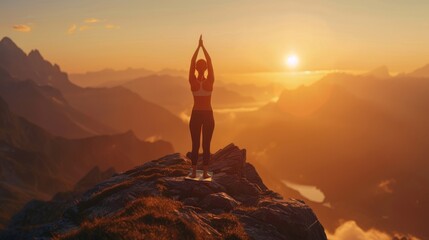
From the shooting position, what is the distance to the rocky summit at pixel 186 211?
13457 mm

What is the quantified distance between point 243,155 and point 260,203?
5832mm

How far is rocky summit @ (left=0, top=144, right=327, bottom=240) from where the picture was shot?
1346 centimetres

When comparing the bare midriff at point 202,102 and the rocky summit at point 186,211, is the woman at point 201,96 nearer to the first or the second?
the bare midriff at point 202,102

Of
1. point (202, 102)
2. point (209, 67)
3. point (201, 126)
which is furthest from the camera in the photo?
point (201, 126)

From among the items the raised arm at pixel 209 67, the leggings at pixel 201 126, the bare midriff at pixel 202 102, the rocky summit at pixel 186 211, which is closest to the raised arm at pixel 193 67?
the raised arm at pixel 209 67

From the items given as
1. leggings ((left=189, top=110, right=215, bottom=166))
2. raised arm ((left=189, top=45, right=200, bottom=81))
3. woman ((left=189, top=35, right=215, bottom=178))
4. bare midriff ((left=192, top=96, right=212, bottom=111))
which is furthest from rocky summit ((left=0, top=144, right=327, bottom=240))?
raised arm ((left=189, top=45, right=200, bottom=81))

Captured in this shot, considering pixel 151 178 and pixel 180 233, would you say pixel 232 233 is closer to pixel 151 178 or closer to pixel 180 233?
pixel 180 233

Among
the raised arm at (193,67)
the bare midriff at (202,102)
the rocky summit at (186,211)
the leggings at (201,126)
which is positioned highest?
the raised arm at (193,67)

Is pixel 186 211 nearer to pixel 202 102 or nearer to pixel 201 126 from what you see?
pixel 202 102

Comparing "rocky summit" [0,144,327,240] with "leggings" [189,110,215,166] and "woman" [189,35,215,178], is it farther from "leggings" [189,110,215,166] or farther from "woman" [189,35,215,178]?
"woman" [189,35,215,178]

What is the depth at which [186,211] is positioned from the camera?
16516 millimetres

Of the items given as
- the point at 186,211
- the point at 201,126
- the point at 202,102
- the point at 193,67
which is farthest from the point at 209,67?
the point at 186,211

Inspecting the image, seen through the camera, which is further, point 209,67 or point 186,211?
point 209,67

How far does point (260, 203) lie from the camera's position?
21.2m
